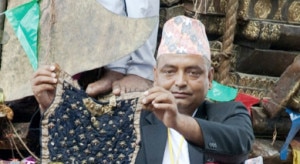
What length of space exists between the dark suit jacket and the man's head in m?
0.10

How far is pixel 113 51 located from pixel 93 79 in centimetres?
25

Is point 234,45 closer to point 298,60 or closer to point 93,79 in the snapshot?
point 298,60

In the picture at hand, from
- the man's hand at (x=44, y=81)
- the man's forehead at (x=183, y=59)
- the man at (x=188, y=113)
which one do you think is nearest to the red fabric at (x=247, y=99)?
the man at (x=188, y=113)

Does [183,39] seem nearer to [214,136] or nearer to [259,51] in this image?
[214,136]

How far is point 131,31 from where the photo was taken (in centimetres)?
408

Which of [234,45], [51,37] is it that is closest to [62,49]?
[51,37]

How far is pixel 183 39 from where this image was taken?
379cm

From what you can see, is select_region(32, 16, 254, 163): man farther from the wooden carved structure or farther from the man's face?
the wooden carved structure

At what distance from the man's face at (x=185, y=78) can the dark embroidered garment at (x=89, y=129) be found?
0.20m

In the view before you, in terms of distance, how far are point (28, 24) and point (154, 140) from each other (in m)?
0.96

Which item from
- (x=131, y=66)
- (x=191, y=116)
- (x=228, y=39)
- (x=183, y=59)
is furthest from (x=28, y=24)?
(x=228, y=39)

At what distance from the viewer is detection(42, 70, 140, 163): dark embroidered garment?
11.7ft

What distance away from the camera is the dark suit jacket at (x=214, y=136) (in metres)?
3.47

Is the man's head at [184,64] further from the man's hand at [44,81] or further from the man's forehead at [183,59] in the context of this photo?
the man's hand at [44,81]
